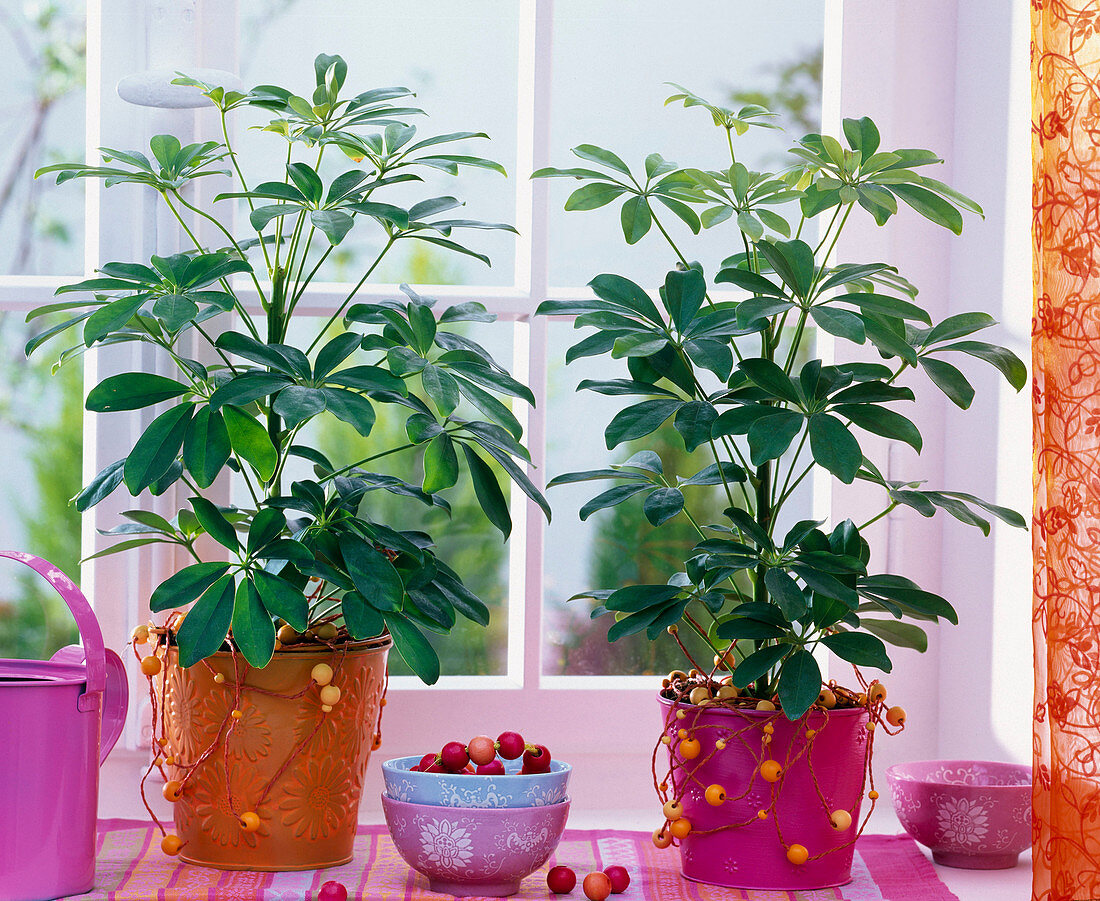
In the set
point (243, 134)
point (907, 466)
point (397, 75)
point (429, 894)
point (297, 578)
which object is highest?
point (397, 75)

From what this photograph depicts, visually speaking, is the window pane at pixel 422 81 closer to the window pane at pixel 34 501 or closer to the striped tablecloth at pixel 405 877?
the window pane at pixel 34 501

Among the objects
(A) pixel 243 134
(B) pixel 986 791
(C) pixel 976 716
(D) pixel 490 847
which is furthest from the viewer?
(A) pixel 243 134

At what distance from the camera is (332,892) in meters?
1.10

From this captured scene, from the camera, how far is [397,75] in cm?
164

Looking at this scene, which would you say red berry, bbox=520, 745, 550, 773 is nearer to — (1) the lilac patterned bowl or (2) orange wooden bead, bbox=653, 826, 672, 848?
→ (2) orange wooden bead, bbox=653, 826, 672, 848

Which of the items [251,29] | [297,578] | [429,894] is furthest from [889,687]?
[251,29]

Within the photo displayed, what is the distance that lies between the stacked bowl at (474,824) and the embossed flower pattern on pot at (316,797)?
0.24ft

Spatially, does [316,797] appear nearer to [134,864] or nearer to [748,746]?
[134,864]

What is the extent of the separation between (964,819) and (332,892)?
0.69 metres

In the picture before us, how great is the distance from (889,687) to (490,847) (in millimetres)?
715

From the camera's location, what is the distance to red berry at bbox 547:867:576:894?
117 cm

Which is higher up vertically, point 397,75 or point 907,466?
point 397,75

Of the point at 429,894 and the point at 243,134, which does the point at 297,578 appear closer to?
the point at 429,894

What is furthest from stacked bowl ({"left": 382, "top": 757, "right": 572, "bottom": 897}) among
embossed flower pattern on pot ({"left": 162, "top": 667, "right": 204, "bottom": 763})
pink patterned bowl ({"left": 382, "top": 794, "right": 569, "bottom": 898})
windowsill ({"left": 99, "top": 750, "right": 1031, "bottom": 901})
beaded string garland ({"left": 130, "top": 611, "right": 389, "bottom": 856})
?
windowsill ({"left": 99, "top": 750, "right": 1031, "bottom": 901})
